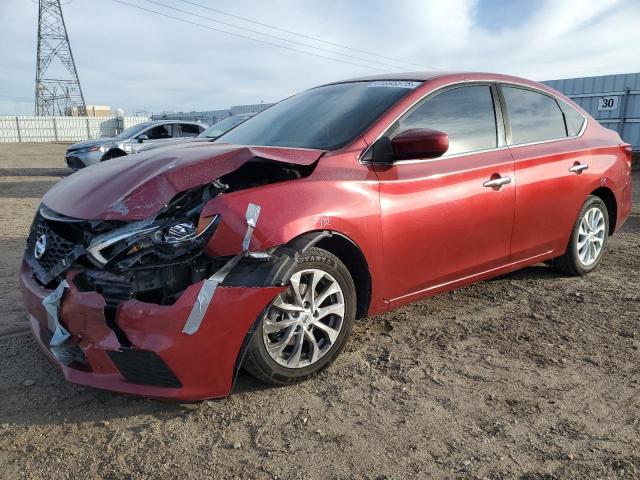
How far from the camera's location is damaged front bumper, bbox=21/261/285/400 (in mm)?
2420

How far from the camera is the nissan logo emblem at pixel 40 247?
2.94 meters

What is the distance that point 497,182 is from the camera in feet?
12.2

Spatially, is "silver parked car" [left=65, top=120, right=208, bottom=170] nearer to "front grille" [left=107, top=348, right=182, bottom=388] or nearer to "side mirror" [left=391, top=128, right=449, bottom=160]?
"side mirror" [left=391, top=128, right=449, bottom=160]

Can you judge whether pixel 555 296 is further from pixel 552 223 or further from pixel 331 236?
pixel 331 236

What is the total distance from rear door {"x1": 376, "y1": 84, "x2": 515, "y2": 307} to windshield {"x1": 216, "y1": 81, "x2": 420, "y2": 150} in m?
0.21

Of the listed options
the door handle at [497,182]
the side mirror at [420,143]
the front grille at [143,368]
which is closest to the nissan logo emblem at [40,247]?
the front grille at [143,368]

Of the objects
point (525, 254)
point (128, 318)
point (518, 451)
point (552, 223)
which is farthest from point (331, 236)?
point (552, 223)

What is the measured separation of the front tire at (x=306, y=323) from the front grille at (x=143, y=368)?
0.40 metres

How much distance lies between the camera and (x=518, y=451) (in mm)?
2336

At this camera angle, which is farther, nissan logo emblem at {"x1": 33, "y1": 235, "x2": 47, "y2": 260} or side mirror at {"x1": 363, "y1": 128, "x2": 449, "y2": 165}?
side mirror at {"x1": 363, "y1": 128, "x2": 449, "y2": 165}

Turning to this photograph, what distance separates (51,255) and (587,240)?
4.27 meters

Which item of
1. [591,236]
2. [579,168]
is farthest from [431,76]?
[591,236]

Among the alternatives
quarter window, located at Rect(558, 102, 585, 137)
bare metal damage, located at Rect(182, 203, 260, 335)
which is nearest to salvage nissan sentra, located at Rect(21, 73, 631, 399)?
bare metal damage, located at Rect(182, 203, 260, 335)

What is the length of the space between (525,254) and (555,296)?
520 mm
